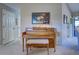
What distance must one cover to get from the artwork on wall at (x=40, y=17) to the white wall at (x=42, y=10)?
0.07 metres

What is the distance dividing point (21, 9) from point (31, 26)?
1.42 feet

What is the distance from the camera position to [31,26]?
3.72 m

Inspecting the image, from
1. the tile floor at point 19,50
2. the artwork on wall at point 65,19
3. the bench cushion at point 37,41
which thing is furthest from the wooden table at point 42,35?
the artwork on wall at point 65,19

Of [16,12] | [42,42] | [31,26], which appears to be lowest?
[42,42]

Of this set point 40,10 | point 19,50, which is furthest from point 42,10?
point 19,50

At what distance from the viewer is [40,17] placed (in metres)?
3.74

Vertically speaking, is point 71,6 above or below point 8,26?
above

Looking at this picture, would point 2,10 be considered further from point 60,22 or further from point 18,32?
point 60,22

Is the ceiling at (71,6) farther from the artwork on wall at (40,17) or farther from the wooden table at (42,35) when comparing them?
the wooden table at (42,35)

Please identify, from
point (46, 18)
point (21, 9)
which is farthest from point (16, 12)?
point (46, 18)

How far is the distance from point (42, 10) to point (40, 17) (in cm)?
16

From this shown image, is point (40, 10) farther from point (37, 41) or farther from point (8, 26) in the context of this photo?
point (8, 26)

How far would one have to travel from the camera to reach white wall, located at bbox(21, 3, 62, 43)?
3.70m

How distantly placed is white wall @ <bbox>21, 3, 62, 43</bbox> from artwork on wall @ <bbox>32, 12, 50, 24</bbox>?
0.07m
